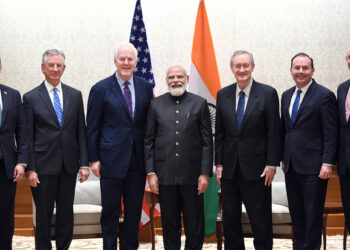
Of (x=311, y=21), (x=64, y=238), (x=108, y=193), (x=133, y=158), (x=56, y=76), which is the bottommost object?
(x=64, y=238)

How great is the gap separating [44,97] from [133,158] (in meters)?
0.81

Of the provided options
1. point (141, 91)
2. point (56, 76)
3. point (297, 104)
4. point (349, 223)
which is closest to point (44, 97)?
point (56, 76)

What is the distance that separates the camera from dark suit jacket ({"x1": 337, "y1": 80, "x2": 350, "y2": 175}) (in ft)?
10.5

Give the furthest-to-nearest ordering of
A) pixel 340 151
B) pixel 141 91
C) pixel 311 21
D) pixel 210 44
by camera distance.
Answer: pixel 311 21
pixel 210 44
pixel 141 91
pixel 340 151

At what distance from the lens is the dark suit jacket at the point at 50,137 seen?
3.32 meters

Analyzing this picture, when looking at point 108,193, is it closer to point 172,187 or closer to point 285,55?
point 172,187

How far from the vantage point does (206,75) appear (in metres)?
4.92

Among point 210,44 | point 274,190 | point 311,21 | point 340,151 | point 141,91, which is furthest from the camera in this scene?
point 311,21

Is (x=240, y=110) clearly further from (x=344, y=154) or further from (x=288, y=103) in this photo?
(x=344, y=154)

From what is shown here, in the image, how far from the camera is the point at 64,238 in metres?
3.41

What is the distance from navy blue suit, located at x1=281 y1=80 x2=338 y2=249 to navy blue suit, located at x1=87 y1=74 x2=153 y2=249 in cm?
113

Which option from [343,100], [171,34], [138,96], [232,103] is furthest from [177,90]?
[171,34]

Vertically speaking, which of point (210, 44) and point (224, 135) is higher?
point (210, 44)

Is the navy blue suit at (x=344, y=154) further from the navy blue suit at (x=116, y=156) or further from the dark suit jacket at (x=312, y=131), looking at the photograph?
the navy blue suit at (x=116, y=156)
